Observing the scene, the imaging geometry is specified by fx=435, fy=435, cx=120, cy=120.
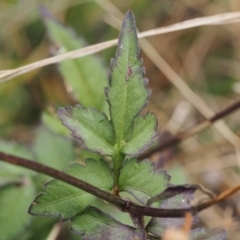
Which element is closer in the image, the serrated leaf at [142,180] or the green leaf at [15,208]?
the serrated leaf at [142,180]

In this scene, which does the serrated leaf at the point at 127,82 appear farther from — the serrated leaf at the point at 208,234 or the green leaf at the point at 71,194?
the serrated leaf at the point at 208,234

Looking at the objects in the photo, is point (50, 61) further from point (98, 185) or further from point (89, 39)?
point (89, 39)

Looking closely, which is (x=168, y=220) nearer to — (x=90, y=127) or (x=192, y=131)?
(x=90, y=127)

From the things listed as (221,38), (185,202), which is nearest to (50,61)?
(185,202)

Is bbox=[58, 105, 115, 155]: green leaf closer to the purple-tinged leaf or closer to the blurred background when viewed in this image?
the purple-tinged leaf

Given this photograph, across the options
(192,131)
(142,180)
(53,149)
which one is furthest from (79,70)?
(142,180)

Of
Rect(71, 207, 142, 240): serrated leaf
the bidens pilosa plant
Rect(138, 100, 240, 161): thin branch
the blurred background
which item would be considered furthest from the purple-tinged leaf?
the blurred background

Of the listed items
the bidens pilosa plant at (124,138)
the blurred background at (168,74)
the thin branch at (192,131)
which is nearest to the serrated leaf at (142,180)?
the bidens pilosa plant at (124,138)
